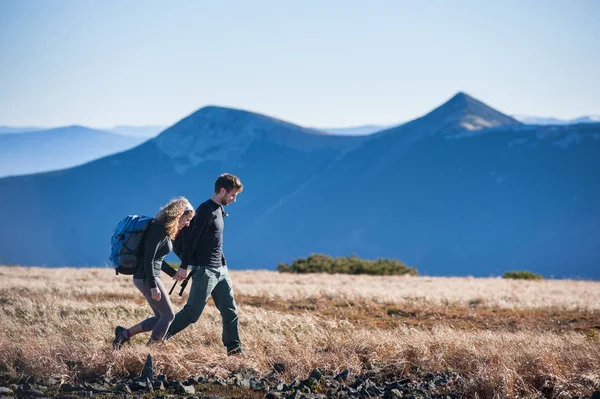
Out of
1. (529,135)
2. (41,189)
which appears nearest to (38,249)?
(41,189)

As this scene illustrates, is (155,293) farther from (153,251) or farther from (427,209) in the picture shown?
(427,209)

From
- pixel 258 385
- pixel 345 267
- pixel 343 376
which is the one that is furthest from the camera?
pixel 345 267

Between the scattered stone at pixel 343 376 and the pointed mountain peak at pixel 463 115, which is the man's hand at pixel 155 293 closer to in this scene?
the scattered stone at pixel 343 376

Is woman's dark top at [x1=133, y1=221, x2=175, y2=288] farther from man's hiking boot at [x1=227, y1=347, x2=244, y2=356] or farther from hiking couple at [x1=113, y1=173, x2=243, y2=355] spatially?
man's hiking boot at [x1=227, y1=347, x2=244, y2=356]

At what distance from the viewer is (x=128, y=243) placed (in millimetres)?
8109

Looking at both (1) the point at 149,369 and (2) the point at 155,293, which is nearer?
(1) the point at 149,369

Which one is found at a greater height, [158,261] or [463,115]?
[463,115]

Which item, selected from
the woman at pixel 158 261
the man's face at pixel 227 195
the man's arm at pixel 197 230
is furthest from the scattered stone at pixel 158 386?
the man's face at pixel 227 195

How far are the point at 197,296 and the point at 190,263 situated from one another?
0.41 meters

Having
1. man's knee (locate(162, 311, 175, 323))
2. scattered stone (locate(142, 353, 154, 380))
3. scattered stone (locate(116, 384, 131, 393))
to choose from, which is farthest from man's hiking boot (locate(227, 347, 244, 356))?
scattered stone (locate(116, 384, 131, 393))

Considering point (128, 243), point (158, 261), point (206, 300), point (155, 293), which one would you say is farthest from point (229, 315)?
point (128, 243)

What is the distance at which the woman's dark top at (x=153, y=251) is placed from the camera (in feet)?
26.2

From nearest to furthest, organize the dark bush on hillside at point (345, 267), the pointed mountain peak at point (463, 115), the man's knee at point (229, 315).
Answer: the man's knee at point (229, 315) < the dark bush on hillside at point (345, 267) < the pointed mountain peak at point (463, 115)

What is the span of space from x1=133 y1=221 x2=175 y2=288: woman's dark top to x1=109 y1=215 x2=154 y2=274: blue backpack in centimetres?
8
